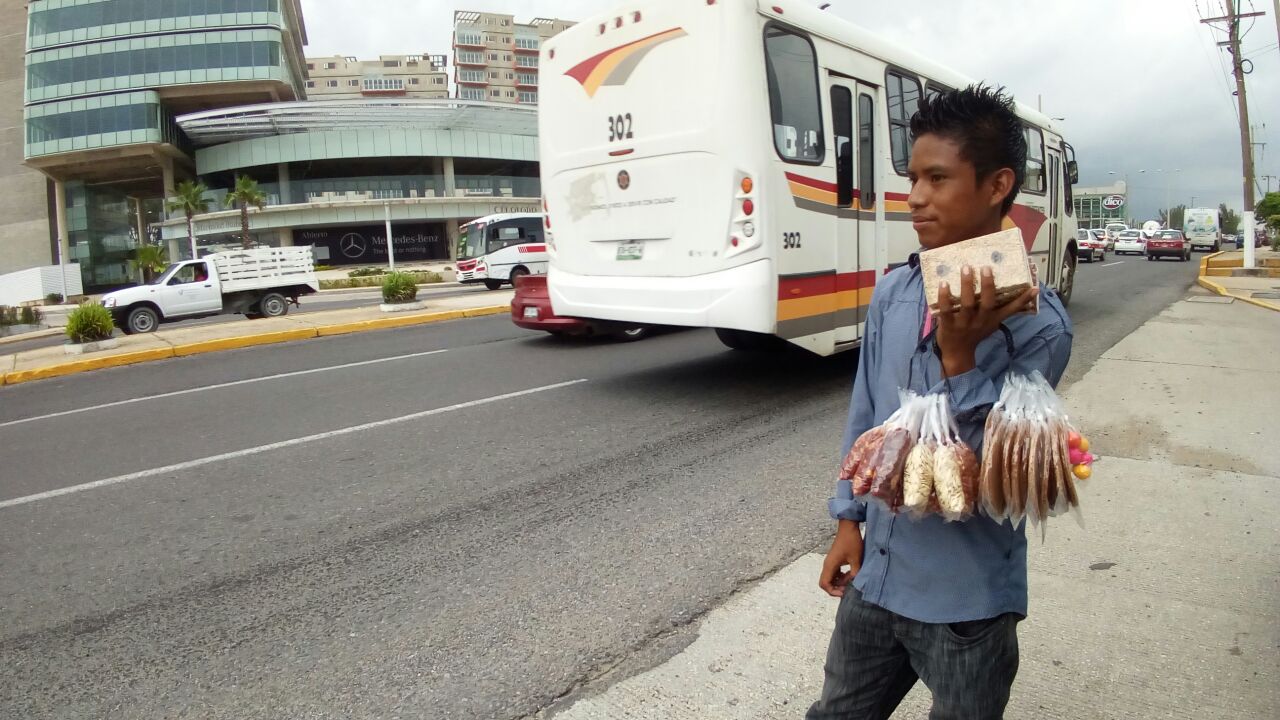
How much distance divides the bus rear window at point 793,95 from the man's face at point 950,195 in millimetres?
5063

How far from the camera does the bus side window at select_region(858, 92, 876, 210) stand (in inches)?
295

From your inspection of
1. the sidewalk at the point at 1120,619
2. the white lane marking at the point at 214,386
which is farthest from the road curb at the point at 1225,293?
the white lane marking at the point at 214,386

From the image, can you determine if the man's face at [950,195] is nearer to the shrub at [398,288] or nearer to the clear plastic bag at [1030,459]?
the clear plastic bag at [1030,459]

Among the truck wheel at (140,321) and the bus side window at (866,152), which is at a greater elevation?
the bus side window at (866,152)

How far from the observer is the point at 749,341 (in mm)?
9523

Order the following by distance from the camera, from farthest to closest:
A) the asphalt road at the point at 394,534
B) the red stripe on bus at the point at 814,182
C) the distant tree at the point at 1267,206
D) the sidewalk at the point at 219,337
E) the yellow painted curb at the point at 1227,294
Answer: the distant tree at the point at 1267,206
the yellow painted curb at the point at 1227,294
the sidewalk at the point at 219,337
the red stripe on bus at the point at 814,182
the asphalt road at the point at 394,534

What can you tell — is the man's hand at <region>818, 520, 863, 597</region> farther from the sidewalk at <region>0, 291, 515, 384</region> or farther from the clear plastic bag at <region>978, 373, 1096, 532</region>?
the sidewalk at <region>0, 291, 515, 384</region>

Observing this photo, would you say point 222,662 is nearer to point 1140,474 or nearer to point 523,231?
point 1140,474

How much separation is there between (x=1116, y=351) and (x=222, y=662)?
9620mm

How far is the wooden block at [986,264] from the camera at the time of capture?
51.6 inches

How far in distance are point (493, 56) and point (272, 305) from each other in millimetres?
110482

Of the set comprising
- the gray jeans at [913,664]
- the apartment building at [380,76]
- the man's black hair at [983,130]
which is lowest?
the gray jeans at [913,664]

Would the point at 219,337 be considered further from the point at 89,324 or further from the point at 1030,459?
the point at 1030,459

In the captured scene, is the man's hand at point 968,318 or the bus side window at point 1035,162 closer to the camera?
the man's hand at point 968,318
